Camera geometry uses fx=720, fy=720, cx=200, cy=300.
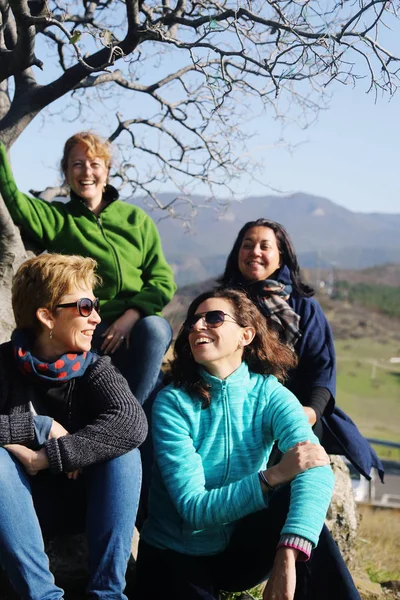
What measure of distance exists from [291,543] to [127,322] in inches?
64.6

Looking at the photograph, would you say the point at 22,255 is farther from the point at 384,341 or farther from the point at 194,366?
the point at 384,341

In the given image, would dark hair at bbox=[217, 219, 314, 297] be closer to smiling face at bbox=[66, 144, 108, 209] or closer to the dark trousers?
smiling face at bbox=[66, 144, 108, 209]

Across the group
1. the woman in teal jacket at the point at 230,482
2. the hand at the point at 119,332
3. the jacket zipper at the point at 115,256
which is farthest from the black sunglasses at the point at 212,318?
the jacket zipper at the point at 115,256

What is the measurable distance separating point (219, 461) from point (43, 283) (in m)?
1.02

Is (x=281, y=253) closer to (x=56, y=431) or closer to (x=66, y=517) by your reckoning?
(x=56, y=431)

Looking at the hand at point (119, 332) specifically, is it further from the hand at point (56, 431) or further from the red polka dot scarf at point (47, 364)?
the hand at point (56, 431)

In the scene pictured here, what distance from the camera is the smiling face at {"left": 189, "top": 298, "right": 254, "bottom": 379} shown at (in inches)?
118

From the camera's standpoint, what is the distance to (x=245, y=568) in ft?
9.30

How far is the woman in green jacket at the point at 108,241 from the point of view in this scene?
12.5 feet

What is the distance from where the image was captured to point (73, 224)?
13.5 ft

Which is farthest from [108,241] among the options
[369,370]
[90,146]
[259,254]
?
[369,370]

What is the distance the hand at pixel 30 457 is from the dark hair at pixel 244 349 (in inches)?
24.7

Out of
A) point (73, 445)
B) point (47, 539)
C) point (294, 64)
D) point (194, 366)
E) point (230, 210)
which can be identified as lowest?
point (47, 539)

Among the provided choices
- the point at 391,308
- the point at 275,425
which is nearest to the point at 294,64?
the point at 275,425
